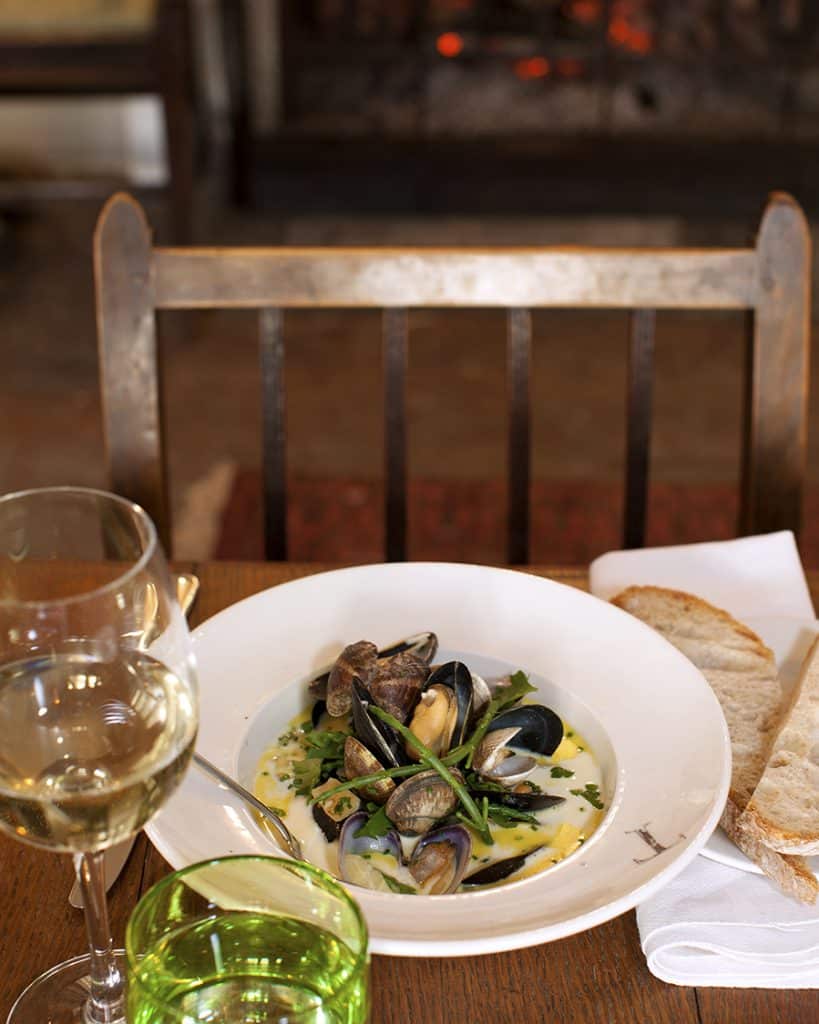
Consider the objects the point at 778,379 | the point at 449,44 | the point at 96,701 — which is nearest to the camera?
the point at 96,701

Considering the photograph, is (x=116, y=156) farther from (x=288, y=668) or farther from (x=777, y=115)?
(x=288, y=668)

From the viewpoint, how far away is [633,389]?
4.40 feet

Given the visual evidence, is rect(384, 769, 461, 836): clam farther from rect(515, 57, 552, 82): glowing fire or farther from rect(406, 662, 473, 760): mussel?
rect(515, 57, 552, 82): glowing fire

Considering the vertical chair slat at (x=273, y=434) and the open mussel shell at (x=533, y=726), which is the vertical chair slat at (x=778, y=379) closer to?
the vertical chair slat at (x=273, y=434)

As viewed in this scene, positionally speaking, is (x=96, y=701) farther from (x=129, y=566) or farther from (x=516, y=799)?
(x=516, y=799)

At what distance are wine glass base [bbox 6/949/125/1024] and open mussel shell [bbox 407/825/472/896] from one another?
162 millimetres

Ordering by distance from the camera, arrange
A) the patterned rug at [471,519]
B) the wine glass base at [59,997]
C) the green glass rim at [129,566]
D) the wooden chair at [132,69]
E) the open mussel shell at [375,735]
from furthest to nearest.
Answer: the wooden chair at [132,69] → the patterned rug at [471,519] → the open mussel shell at [375,735] → the wine glass base at [59,997] → the green glass rim at [129,566]

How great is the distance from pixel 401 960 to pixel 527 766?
0.14 metres

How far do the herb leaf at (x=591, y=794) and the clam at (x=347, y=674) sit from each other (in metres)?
0.14

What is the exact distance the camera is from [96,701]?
0.59 m

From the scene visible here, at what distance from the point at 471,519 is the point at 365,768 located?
6.90ft

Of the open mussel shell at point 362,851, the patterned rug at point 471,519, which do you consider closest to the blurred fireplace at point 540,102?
the patterned rug at point 471,519

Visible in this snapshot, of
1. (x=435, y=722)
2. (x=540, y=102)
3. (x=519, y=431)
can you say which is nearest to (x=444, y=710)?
(x=435, y=722)

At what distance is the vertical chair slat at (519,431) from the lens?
133 centimetres
